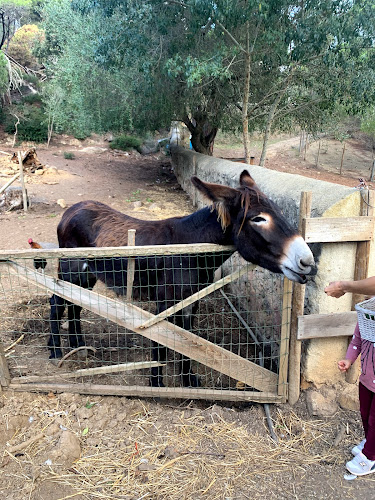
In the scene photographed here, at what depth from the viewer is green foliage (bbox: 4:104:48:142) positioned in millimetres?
28125

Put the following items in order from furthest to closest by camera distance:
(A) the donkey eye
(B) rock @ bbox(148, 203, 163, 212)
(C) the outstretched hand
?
A: (B) rock @ bbox(148, 203, 163, 212) < (A) the donkey eye < (C) the outstretched hand

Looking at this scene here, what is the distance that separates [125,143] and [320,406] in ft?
89.7

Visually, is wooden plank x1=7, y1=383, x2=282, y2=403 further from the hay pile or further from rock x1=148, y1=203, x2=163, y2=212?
rock x1=148, y1=203, x2=163, y2=212

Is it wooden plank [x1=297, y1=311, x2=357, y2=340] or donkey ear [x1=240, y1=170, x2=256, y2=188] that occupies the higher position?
donkey ear [x1=240, y1=170, x2=256, y2=188]

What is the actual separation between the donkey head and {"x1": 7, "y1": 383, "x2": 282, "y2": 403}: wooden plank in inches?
50.5

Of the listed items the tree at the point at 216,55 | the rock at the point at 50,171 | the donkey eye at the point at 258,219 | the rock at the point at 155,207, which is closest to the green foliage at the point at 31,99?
the rock at the point at 50,171

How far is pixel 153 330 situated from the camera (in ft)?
10.4

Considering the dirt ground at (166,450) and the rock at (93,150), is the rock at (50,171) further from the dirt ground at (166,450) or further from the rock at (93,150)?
the dirt ground at (166,450)

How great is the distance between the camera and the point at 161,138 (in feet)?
99.8

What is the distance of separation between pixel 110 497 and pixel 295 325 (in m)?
1.90

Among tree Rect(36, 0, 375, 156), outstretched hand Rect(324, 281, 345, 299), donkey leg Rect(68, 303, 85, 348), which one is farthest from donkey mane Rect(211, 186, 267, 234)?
tree Rect(36, 0, 375, 156)

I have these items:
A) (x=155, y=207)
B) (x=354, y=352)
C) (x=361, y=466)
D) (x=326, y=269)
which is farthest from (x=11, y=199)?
(x=361, y=466)

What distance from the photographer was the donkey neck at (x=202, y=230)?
3189 millimetres

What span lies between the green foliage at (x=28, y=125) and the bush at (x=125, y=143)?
225 inches
